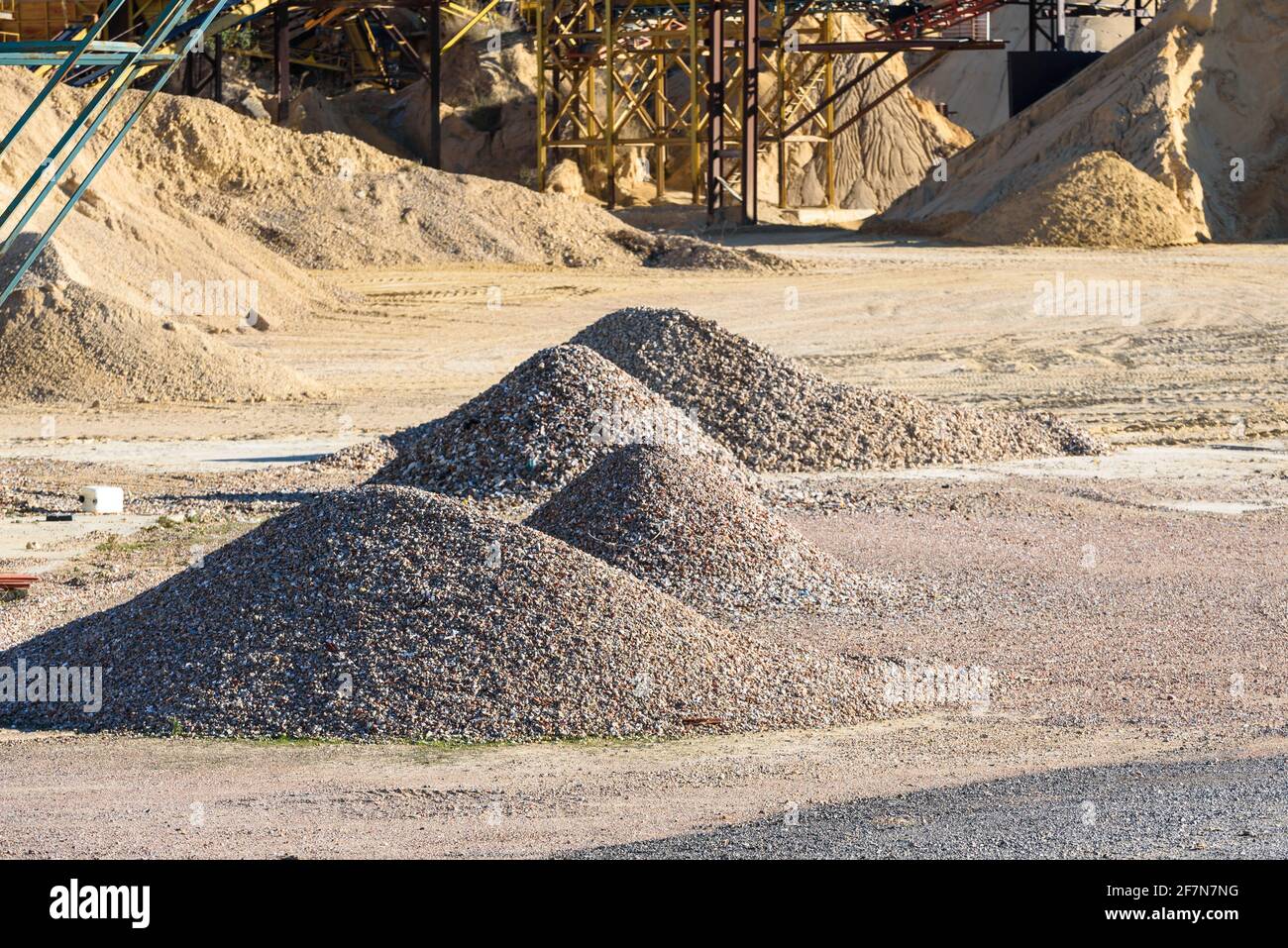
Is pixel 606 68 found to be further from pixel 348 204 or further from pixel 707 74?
pixel 348 204

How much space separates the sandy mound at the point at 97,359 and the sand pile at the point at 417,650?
12.3m

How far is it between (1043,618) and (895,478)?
215 inches

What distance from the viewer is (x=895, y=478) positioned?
1697 cm

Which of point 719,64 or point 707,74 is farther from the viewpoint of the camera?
point 707,74

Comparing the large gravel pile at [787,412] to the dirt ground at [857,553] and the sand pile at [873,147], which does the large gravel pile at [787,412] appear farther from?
the sand pile at [873,147]

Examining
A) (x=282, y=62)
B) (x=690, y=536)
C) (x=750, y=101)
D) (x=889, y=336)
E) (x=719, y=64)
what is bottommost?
(x=690, y=536)

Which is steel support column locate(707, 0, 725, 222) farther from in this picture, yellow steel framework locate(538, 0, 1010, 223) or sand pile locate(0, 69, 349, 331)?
sand pile locate(0, 69, 349, 331)

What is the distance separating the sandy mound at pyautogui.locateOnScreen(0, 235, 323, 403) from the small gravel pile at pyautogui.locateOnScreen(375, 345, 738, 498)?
282 inches

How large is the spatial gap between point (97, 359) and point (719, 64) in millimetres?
19887

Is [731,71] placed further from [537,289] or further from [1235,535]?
[1235,535]

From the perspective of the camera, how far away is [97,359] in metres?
21.9

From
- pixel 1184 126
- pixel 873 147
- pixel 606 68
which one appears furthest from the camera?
pixel 873 147

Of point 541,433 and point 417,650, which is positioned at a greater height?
point 541,433

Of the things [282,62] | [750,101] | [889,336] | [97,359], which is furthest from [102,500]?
[282,62]
